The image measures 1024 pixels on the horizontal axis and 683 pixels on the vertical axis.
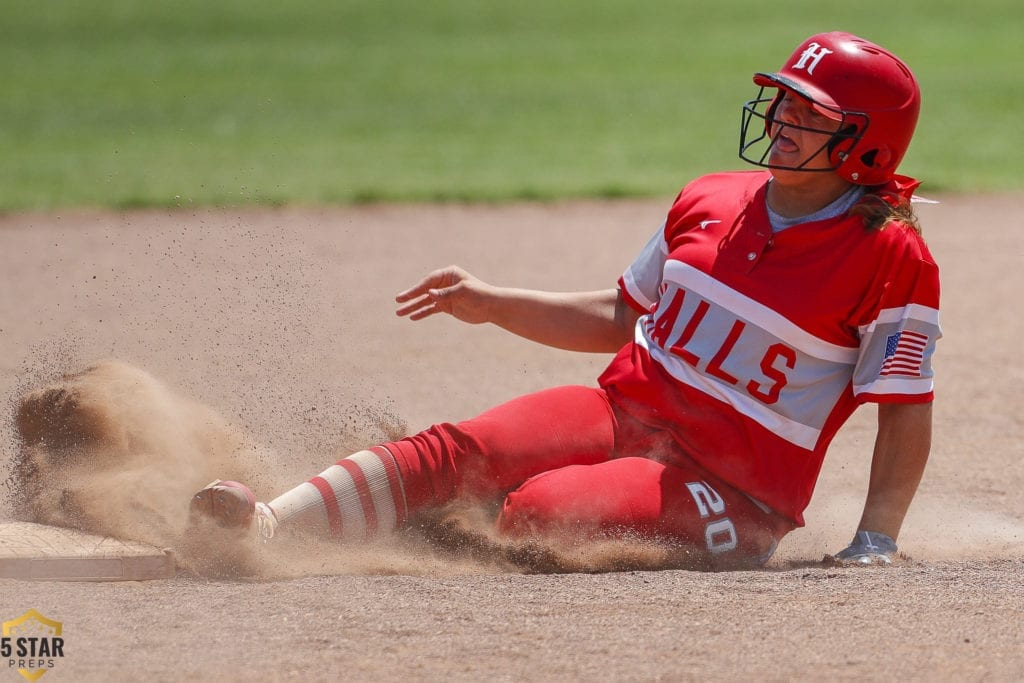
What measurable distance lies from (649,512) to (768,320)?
0.51 meters

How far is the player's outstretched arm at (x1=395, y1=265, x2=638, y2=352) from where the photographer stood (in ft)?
11.4

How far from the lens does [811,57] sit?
3.15 metres

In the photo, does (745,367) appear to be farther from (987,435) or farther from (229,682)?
(987,435)

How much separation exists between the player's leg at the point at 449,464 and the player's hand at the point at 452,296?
0.29m

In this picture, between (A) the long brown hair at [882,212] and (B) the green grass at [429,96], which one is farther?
(B) the green grass at [429,96]

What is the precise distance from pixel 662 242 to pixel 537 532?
81 cm

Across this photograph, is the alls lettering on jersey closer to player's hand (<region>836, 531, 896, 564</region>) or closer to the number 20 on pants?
the number 20 on pants

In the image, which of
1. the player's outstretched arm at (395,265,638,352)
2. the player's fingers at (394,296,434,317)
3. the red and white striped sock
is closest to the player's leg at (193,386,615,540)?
the red and white striped sock

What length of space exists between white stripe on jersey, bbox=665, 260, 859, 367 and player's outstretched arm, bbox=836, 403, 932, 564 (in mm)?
161

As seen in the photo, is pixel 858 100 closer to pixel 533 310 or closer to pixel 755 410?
pixel 755 410

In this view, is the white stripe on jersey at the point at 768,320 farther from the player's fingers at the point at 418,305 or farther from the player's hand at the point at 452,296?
the player's fingers at the point at 418,305

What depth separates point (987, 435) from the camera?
15.2ft

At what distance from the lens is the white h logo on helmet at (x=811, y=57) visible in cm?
314

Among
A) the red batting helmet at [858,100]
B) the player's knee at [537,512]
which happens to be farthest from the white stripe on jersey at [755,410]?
the red batting helmet at [858,100]
